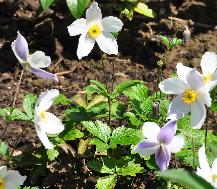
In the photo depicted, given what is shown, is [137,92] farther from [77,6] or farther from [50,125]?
[77,6]

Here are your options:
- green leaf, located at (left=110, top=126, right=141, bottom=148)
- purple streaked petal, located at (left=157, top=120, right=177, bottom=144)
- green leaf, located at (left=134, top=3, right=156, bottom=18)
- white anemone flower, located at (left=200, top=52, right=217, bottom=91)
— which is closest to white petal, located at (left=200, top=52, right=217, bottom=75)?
white anemone flower, located at (left=200, top=52, right=217, bottom=91)

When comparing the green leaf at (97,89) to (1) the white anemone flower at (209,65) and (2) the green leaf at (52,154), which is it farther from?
(1) the white anemone flower at (209,65)

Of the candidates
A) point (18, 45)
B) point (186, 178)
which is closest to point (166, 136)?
point (186, 178)

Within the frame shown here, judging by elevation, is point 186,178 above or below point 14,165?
above

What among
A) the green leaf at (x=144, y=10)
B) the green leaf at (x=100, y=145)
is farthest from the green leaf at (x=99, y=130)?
the green leaf at (x=144, y=10)

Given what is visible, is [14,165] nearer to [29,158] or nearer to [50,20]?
[29,158]
